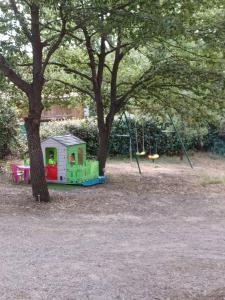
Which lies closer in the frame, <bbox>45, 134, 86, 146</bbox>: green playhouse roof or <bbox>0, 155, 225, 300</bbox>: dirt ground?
<bbox>0, 155, 225, 300</bbox>: dirt ground

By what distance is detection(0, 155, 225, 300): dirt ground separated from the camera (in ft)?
15.8

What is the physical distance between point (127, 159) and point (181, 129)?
282 centimetres

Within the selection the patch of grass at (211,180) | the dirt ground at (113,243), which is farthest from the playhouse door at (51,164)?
the patch of grass at (211,180)

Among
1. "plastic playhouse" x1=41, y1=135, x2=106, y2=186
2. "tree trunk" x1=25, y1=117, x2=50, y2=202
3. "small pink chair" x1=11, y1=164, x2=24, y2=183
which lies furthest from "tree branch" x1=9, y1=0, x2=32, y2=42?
"small pink chair" x1=11, y1=164, x2=24, y2=183

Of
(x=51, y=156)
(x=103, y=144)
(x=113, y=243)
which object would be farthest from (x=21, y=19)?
(x=103, y=144)

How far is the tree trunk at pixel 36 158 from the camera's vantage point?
980cm

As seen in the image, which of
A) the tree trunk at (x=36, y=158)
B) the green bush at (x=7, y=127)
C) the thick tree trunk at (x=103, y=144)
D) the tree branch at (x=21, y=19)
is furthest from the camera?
the green bush at (x=7, y=127)

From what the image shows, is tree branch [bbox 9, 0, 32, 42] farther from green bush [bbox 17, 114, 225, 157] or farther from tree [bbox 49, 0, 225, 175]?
A: green bush [bbox 17, 114, 225, 157]

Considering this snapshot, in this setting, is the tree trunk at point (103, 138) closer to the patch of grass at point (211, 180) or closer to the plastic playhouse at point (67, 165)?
the plastic playhouse at point (67, 165)

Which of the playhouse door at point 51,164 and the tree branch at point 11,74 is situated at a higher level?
the tree branch at point 11,74

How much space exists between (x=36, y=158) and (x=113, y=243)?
12.3 feet

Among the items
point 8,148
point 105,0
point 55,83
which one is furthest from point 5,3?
point 8,148

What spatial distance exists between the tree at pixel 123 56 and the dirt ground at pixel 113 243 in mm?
3024

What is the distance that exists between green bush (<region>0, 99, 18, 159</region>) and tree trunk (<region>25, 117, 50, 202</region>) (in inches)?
255
